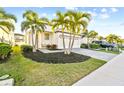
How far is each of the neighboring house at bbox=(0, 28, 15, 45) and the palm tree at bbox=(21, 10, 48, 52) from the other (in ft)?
2.23

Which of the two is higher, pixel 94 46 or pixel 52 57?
pixel 94 46

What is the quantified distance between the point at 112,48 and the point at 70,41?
15.2 feet

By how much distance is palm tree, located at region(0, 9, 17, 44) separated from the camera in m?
10.1

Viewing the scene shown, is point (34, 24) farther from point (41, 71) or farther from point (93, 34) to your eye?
point (93, 34)

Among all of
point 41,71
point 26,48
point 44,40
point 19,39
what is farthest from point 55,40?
point 41,71

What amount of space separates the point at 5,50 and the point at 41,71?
2119 mm

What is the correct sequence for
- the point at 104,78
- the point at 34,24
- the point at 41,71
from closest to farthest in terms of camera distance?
1. the point at 104,78
2. the point at 41,71
3. the point at 34,24

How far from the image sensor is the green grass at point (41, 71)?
8.63 m

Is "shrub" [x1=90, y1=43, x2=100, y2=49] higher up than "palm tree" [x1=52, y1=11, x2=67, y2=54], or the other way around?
"palm tree" [x1=52, y1=11, x2=67, y2=54]

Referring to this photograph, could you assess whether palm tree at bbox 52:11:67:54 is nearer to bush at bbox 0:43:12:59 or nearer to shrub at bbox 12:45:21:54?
shrub at bbox 12:45:21:54

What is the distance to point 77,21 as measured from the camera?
41.0 ft

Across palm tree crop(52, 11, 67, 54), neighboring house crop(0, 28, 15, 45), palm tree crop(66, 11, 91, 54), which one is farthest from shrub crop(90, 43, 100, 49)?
neighboring house crop(0, 28, 15, 45)

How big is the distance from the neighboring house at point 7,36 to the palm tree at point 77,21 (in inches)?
138
